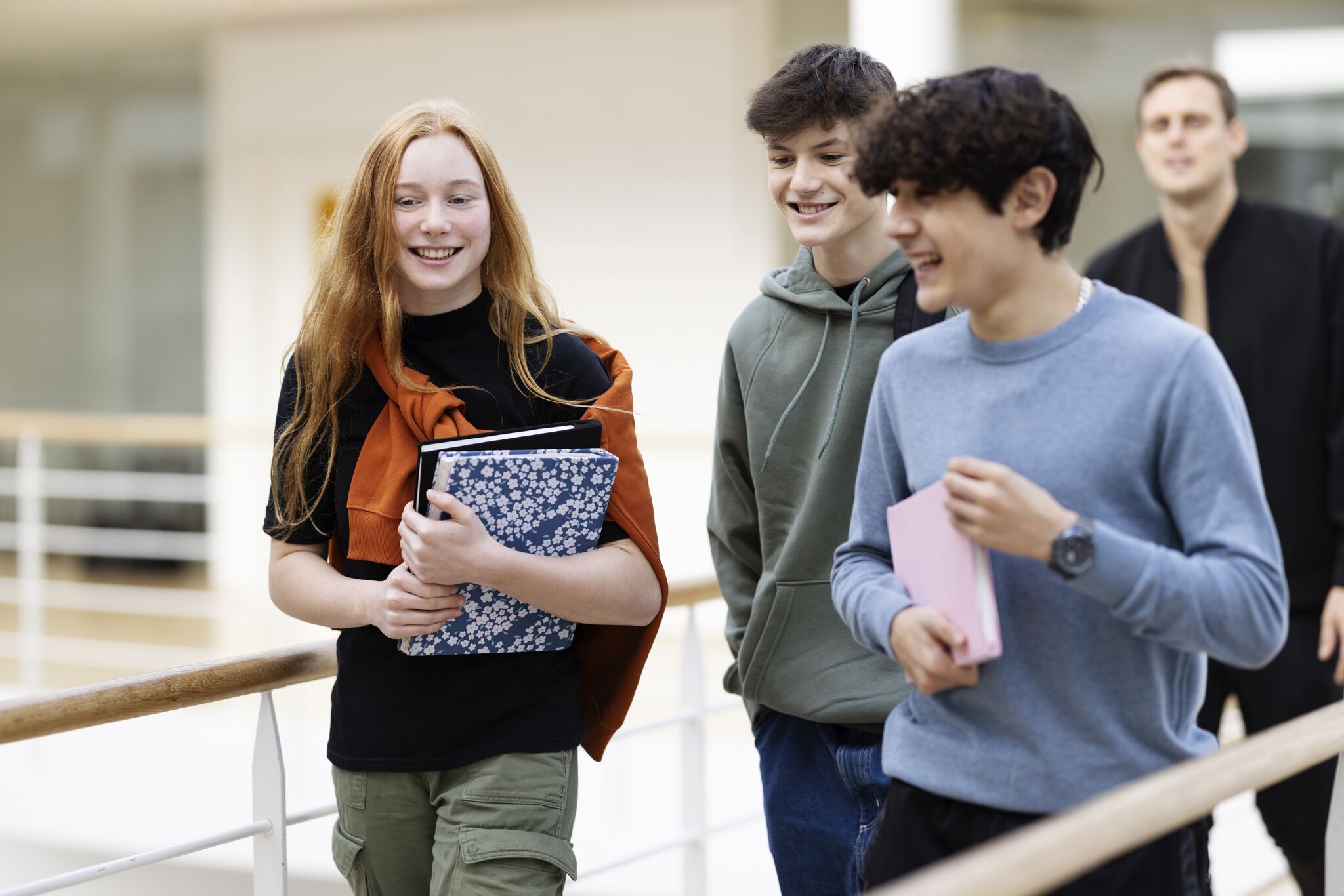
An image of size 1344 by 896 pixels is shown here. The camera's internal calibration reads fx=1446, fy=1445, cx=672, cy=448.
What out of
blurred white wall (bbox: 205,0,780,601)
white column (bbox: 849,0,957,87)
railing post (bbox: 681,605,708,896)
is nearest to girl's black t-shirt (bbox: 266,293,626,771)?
railing post (bbox: 681,605,708,896)

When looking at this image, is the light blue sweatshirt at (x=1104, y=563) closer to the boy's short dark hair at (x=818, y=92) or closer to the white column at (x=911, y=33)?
the boy's short dark hair at (x=818, y=92)

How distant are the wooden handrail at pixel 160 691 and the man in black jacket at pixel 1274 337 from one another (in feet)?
4.58

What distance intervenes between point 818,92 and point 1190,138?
136cm

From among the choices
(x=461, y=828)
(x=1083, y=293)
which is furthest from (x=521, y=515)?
(x=1083, y=293)

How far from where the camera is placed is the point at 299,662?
1586 millimetres

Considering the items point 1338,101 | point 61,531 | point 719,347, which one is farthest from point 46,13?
point 1338,101

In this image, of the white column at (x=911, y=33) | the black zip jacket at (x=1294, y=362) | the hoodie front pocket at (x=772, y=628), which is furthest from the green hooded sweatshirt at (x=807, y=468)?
the white column at (x=911, y=33)

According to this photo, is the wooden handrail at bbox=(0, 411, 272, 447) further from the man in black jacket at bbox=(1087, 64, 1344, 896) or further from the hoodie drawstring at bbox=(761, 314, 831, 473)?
the hoodie drawstring at bbox=(761, 314, 831, 473)

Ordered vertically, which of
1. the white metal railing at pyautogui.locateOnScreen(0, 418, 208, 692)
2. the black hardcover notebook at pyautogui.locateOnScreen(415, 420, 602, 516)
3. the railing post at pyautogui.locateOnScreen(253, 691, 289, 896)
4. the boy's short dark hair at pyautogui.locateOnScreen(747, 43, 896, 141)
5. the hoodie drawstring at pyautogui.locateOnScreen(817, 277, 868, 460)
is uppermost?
the boy's short dark hair at pyautogui.locateOnScreen(747, 43, 896, 141)

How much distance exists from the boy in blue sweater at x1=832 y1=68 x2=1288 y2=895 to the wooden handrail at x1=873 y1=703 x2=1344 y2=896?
60 millimetres

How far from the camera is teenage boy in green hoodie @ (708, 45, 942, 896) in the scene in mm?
1489

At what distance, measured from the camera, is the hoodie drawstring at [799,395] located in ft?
5.06

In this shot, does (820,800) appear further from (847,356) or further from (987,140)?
(987,140)

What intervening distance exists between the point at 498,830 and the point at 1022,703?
0.55 m
